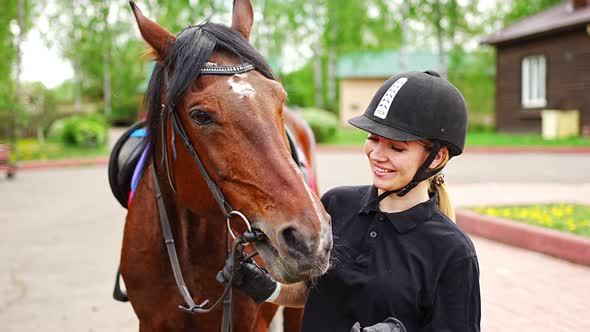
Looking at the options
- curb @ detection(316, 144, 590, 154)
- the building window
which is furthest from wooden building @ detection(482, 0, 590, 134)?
curb @ detection(316, 144, 590, 154)

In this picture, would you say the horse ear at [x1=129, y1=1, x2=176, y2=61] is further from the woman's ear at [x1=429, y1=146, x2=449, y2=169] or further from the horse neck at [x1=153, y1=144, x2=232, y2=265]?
the woman's ear at [x1=429, y1=146, x2=449, y2=169]

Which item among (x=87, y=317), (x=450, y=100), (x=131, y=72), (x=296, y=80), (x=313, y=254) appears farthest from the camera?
(x=131, y=72)

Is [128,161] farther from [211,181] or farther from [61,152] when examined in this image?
[61,152]

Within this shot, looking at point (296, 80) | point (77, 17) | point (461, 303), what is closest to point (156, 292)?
point (461, 303)

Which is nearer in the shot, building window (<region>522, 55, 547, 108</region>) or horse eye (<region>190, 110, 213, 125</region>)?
horse eye (<region>190, 110, 213, 125</region>)

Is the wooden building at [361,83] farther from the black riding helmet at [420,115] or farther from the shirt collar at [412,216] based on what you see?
the shirt collar at [412,216]

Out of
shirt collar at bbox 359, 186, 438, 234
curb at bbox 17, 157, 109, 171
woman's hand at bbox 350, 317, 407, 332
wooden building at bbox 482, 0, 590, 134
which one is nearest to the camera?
woman's hand at bbox 350, 317, 407, 332

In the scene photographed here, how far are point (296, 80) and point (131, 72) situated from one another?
52.6ft

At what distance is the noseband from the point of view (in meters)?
2.06

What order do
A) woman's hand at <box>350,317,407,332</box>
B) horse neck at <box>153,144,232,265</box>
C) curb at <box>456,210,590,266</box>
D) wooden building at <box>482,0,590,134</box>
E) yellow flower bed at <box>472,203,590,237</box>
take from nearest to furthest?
woman's hand at <box>350,317,407,332</box>, horse neck at <box>153,144,232,265</box>, curb at <box>456,210,590,266</box>, yellow flower bed at <box>472,203,590,237</box>, wooden building at <box>482,0,590,134</box>

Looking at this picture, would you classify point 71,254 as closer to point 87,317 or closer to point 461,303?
point 87,317

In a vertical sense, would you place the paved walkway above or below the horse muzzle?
below

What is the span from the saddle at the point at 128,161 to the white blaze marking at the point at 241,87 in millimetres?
1017

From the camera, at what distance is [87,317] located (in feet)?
15.7
